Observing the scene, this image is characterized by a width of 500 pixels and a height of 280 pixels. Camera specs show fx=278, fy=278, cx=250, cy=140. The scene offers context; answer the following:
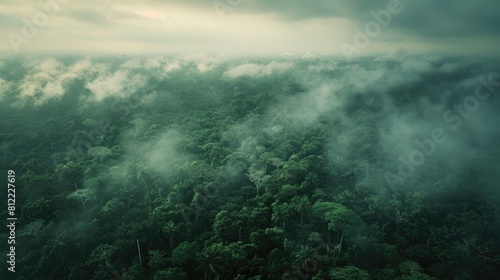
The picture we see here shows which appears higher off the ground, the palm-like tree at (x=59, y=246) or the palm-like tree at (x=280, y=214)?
the palm-like tree at (x=280, y=214)

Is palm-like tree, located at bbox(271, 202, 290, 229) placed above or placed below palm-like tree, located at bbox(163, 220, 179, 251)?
above

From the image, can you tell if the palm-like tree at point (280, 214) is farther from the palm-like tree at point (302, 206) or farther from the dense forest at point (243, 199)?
the palm-like tree at point (302, 206)

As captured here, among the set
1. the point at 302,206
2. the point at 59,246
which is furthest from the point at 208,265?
the point at 59,246

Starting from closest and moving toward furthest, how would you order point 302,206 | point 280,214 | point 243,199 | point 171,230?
point 171,230 < point 280,214 < point 302,206 < point 243,199

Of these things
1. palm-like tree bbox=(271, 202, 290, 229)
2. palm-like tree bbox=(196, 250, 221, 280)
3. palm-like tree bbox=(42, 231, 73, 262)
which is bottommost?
palm-like tree bbox=(42, 231, 73, 262)

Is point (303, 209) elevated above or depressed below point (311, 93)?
below

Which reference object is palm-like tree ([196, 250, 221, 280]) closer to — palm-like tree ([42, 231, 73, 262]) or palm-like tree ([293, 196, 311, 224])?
palm-like tree ([293, 196, 311, 224])

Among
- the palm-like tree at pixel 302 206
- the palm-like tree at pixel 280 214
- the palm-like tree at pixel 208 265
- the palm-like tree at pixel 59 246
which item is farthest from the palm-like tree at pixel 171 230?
the palm-like tree at pixel 302 206

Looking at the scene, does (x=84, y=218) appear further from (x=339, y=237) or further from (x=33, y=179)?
(x=339, y=237)

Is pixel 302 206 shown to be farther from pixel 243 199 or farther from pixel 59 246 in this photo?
pixel 59 246

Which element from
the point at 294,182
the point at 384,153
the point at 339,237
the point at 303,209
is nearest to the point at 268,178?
the point at 294,182

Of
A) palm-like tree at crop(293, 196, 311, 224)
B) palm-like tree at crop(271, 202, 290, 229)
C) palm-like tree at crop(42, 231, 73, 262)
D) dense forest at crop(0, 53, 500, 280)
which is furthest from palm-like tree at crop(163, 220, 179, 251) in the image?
palm-like tree at crop(293, 196, 311, 224)
